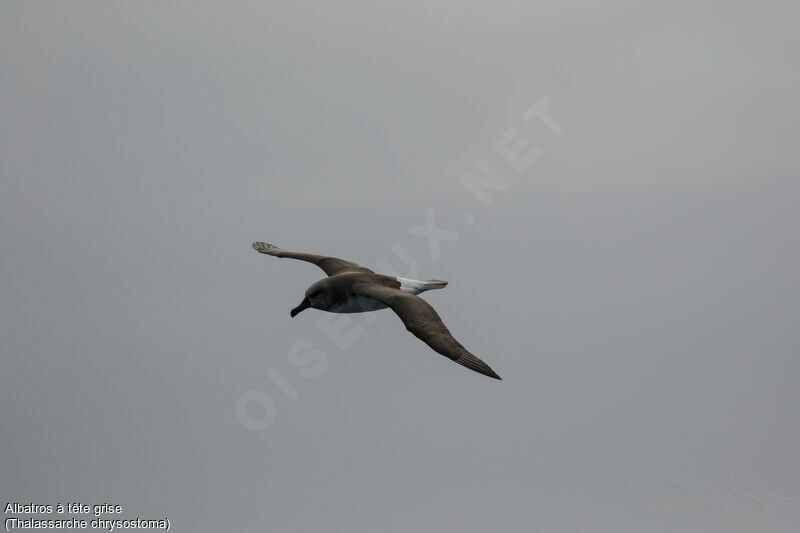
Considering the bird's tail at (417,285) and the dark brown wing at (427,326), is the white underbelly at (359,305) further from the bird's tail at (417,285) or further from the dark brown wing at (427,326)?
the bird's tail at (417,285)

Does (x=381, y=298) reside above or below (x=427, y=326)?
below

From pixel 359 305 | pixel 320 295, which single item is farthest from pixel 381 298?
pixel 320 295

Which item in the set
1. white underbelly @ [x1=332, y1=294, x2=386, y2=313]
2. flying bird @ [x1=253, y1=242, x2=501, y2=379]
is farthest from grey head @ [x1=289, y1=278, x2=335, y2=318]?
white underbelly @ [x1=332, y1=294, x2=386, y2=313]

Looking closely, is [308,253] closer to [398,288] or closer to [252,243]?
[252,243]

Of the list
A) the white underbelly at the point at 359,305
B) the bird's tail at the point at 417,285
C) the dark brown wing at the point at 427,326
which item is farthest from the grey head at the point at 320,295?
the bird's tail at the point at 417,285

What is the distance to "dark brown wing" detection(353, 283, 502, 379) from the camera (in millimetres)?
20859

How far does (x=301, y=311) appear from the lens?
86.1 ft

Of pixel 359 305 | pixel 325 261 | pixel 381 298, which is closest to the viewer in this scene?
pixel 381 298

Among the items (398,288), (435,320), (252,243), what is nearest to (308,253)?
(252,243)

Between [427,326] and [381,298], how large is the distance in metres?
2.00

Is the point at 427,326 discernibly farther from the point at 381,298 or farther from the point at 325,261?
the point at 325,261

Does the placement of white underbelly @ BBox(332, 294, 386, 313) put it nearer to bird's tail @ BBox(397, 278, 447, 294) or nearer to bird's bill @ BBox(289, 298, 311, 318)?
bird's bill @ BBox(289, 298, 311, 318)

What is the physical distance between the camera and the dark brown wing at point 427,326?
20859 millimetres

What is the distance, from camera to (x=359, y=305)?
2520 cm
